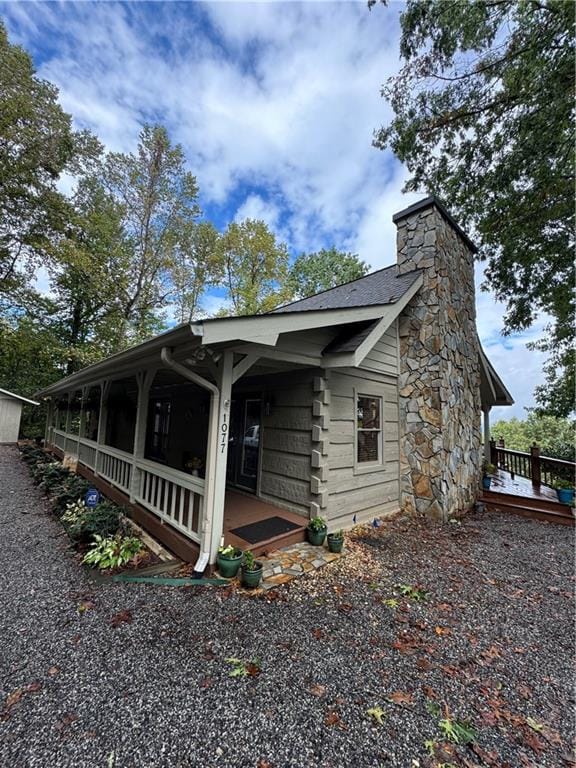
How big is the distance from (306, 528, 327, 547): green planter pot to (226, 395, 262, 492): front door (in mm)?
1665

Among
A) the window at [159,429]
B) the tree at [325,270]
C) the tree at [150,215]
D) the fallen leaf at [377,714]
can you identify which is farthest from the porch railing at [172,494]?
the tree at [325,270]

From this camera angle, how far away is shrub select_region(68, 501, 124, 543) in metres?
4.34

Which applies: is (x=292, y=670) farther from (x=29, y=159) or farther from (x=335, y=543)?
(x=29, y=159)

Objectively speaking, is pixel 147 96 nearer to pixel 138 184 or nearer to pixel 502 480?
pixel 138 184

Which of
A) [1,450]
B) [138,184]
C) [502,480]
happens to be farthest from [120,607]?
[138,184]

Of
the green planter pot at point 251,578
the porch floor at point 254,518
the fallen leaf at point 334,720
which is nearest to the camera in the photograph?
the fallen leaf at point 334,720

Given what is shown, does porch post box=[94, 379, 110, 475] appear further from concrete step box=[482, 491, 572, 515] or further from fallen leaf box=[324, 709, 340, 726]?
concrete step box=[482, 491, 572, 515]

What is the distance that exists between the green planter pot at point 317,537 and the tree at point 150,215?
50.2 ft

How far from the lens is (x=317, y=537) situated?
4488 millimetres

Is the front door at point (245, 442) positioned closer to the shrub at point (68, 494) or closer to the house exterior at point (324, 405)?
the house exterior at point (324, 405)

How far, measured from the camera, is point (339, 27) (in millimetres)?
5953

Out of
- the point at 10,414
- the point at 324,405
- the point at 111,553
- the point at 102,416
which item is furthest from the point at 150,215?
the point at 111,553

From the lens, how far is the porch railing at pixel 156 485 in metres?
3.99

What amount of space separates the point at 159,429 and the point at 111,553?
227 inches
